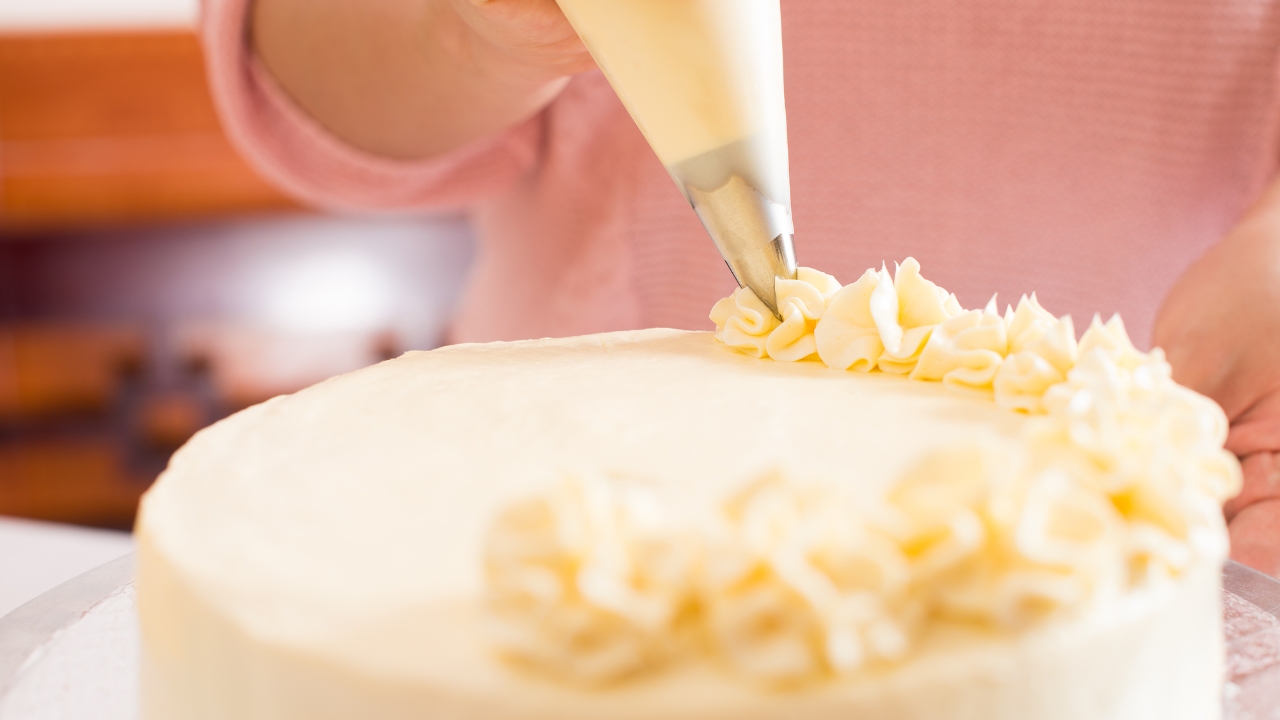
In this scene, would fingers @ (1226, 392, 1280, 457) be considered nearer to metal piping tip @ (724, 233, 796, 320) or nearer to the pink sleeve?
metal piping tip @ (724, 233, 796, 320)

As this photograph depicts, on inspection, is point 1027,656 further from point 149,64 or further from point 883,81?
point 149,64

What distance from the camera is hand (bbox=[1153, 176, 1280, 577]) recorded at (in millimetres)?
810

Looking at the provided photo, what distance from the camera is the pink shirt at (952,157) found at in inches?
40.2

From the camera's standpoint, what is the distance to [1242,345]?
83 centimetres

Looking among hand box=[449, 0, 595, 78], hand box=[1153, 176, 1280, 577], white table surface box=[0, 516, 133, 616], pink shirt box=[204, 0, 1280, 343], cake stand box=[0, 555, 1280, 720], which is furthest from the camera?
pink shirt box=[204, 0, 1280, 343]

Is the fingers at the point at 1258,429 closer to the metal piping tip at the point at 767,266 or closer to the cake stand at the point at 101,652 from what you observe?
the cake stand at the point at 101,652

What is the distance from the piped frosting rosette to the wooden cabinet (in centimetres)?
211

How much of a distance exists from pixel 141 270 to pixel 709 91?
2215mm

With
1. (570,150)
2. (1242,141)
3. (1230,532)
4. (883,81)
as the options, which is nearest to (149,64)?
(570,150)

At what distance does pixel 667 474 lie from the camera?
505 mm

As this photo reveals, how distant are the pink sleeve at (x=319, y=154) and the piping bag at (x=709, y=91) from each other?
18.3 inches

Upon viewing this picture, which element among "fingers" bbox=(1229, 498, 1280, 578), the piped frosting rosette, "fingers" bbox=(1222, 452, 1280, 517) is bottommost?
"fingers" bbox=(1229, 498, 1280, 578)

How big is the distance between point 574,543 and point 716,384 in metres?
0.27

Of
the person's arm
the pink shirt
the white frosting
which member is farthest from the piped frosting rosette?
the pink shirt
